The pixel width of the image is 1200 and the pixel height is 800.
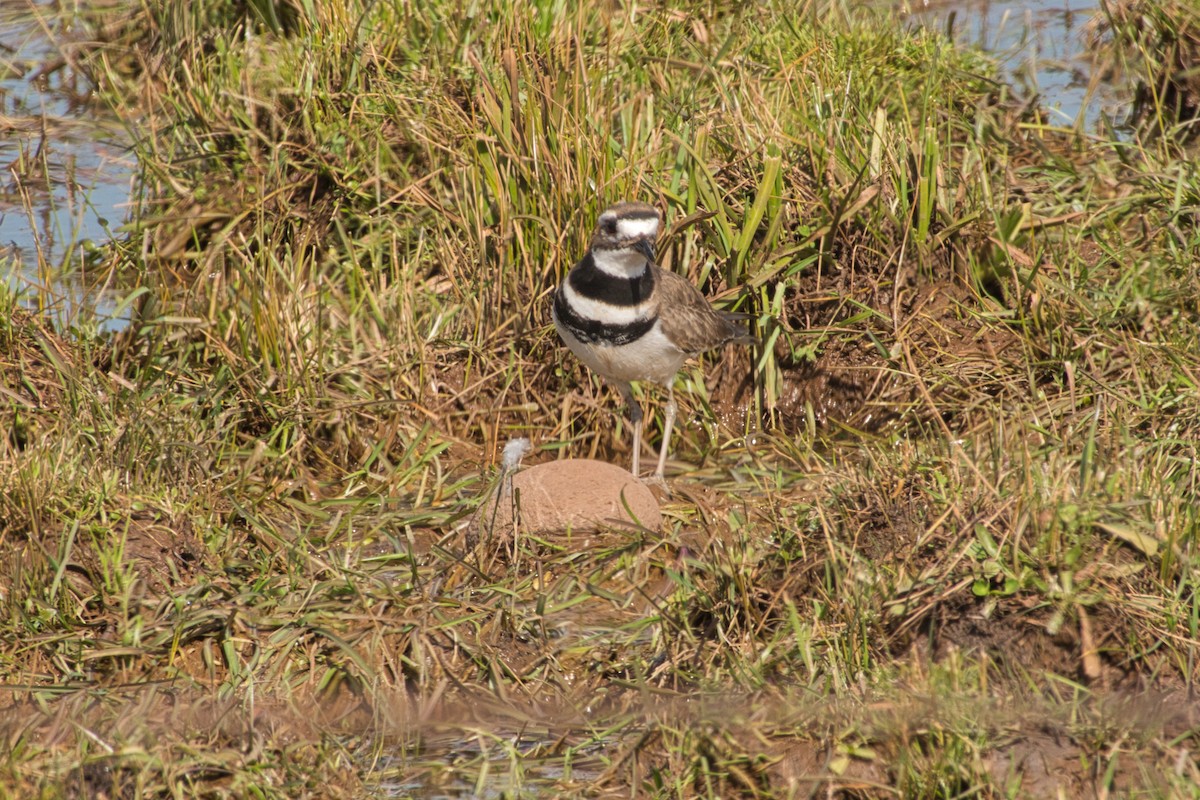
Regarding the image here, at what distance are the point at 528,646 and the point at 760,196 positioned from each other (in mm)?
2573

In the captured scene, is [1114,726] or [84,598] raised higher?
[1114,726]

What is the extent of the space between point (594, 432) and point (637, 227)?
1236 mm

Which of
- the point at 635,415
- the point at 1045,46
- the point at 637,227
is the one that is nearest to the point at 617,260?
the point at 637,227

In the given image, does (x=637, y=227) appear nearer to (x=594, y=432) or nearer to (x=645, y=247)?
(x=645, y=247)

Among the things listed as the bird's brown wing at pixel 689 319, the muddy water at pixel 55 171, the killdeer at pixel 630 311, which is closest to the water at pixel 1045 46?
the bird's brown wing at pixel 689 319

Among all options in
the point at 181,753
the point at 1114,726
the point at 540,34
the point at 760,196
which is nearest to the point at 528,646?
the point at 181,753

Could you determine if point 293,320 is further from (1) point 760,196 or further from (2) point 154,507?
(1) point 760,196

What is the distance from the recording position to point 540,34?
23.5ft

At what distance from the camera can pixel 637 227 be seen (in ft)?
19.7

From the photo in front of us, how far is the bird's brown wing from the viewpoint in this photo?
20.6 feet

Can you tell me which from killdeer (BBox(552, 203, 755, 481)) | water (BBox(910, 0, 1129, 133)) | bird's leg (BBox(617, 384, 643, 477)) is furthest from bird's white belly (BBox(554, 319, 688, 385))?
water (BBox(910, 0, 1129, 133))

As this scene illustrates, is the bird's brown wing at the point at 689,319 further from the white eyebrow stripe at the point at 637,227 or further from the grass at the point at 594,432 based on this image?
the white eyebrow stripe at the point at 637,227

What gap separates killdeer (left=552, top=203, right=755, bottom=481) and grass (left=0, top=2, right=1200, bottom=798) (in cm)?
41

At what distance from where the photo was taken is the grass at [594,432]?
4.21 metres
